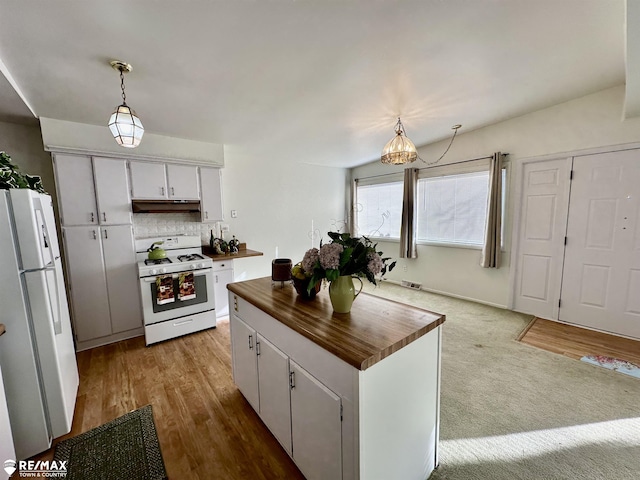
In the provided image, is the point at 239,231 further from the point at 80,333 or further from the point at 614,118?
the point at 614,118

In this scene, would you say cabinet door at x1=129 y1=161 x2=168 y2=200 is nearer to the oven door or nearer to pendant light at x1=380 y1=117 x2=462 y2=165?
the oven door

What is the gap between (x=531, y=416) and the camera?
6.08ft

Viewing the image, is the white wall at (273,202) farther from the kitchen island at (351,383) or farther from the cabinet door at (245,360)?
the kitchen island at (351,383)

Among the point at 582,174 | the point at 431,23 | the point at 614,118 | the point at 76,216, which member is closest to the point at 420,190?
the point at 582,174

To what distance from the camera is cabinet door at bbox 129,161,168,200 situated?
9.85 ft

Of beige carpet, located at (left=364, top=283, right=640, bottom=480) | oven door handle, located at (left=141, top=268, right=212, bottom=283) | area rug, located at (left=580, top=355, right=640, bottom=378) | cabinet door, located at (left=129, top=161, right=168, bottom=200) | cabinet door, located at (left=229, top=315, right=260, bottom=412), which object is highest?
cabinet door, located at (left=129, top=161, right=168, bottom=200)

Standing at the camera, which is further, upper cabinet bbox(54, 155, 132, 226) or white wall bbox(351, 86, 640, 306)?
white wall bbox(351, 86, 640, 306)

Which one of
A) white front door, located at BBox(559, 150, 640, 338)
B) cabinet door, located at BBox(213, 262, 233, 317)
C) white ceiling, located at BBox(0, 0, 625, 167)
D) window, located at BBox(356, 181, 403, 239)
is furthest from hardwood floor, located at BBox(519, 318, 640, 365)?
cabinet door, located at BBox(213, 262, 233, 317)

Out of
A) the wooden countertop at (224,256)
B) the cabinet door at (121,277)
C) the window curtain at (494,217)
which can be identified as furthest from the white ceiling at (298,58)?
the wooden countertop at (224,256)

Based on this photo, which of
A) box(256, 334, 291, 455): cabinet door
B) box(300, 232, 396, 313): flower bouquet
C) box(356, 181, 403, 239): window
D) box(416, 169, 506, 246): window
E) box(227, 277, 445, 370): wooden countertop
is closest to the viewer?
box(227, 277, 445, 370): wooden countertop

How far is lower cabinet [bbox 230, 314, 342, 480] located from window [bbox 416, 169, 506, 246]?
12.2 feet

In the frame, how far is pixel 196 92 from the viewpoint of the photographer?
2.34 metres

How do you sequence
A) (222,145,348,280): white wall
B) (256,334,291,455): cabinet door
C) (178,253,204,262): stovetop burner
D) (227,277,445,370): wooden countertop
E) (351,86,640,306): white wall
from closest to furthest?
1. (227,277,445,370): wooden countertop
2. (256,334,291,455): cabinet door
3. (351,86,640,306): white wall
4. (178,253,204,262): stovetop burner
5. (222,145,348,280): white wall

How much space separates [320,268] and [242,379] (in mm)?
1291
